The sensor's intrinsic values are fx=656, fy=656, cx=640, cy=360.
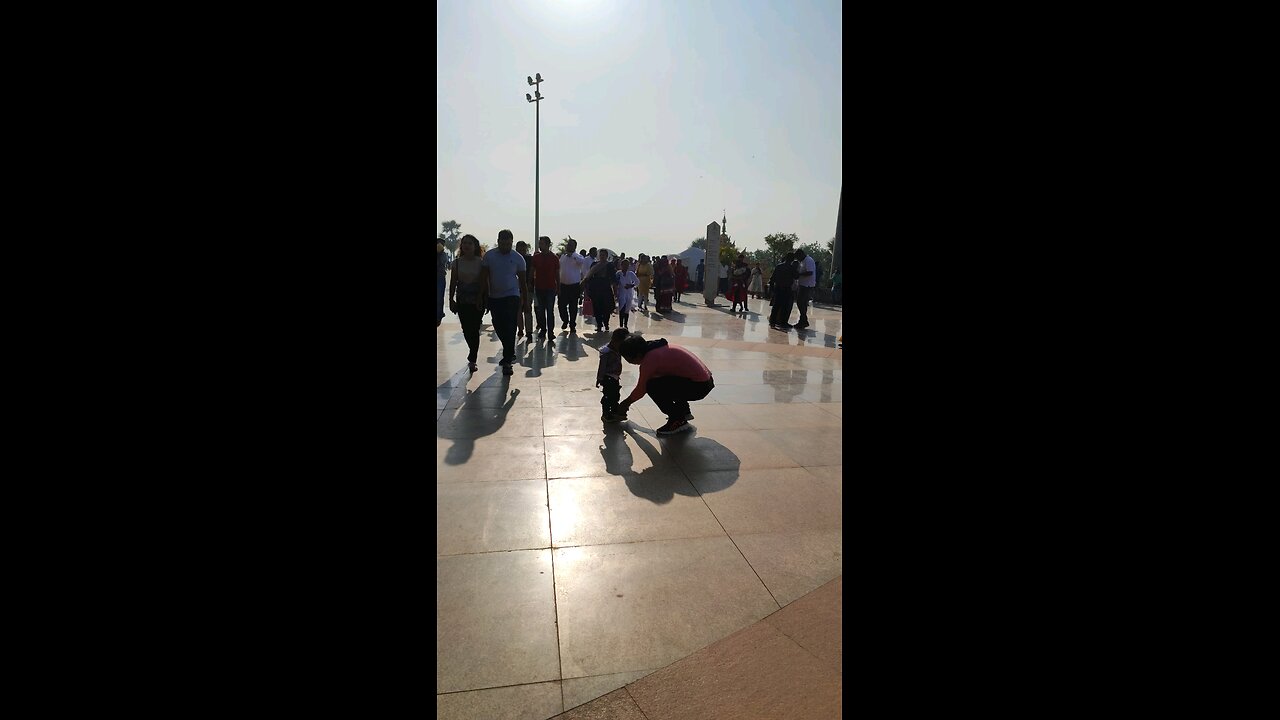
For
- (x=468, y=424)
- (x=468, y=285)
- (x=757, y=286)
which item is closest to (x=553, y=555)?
(x=468, y=424)

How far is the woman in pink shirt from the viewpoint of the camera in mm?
5371

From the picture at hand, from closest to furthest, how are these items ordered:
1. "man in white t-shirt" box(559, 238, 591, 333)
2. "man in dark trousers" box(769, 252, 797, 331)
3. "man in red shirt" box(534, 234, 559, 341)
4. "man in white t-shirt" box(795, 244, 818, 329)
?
1. "man in red shirt" box(534, 234, 559, 341)
2. "man in white t-shirt" box(559, 238, 591, 333)
3. "man in dark trousers" box(769, 252, 797, 331)
4. "man in white t-shirt" box(795, 244, 818, 329)

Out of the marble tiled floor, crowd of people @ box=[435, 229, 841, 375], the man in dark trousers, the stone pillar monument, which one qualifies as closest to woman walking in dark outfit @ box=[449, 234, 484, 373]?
crowd of people @ box=[435, 229, 841, 375]

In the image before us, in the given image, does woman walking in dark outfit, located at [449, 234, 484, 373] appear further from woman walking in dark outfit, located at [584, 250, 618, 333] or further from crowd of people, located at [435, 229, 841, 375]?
woman walking in dark outfit, located at [584, 250, 618, 333]

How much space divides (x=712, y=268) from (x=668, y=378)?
1899 centimetres

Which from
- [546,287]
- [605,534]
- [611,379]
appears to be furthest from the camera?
[546,287]

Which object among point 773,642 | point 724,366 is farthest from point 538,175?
point 773,642

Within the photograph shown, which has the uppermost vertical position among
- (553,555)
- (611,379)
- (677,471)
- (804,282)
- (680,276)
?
(680,276)

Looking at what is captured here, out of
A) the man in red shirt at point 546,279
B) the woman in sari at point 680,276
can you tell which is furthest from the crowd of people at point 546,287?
the woman in sari at point 680,276

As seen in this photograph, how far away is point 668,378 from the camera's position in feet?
17.8

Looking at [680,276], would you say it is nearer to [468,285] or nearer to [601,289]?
[601,289]

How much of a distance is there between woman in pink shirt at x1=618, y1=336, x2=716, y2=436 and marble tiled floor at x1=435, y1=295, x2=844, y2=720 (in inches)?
9.2

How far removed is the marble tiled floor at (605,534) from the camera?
92.9 inches

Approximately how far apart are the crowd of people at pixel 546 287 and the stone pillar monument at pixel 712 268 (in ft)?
7.37
